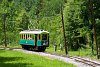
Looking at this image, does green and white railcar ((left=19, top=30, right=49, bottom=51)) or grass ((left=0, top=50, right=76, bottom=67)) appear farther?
green and white railcar ((left=19, top=30, right=49, bottom=51))

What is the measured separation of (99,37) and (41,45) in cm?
921

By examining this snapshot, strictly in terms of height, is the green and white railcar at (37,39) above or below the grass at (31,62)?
above

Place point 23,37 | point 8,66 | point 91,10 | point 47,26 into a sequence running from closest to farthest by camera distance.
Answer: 1. point 8,66
2. point 91,10
3. point 23,37
4. point 47,26

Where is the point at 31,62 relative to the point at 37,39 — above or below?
below

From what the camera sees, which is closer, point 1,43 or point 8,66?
point 8,66

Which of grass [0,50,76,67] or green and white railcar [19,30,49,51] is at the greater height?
green and white railcar [19,30,49,51]

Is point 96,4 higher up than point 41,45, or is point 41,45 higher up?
point 96,4

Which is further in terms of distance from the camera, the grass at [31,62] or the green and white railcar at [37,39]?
the green and white railcar at [37,39]

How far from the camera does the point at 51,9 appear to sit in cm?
14375

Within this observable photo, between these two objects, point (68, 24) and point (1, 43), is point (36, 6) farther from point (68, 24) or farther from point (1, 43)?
point (68, 24)

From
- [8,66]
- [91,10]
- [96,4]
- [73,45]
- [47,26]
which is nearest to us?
[8,66]

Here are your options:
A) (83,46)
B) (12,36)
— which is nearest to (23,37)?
(83,46)

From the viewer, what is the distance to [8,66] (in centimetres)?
2803

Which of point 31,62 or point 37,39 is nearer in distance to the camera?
point 31,62
